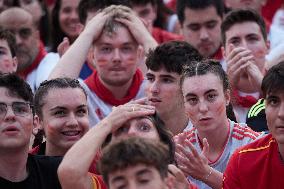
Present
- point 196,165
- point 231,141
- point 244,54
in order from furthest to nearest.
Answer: point 244,54 → point 231,141 → point 196,165

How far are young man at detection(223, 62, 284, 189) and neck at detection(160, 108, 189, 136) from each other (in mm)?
1597

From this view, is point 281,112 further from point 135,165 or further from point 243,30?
point 243,30

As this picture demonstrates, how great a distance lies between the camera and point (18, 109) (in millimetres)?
6988

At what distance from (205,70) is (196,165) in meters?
0.98

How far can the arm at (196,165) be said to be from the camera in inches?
266

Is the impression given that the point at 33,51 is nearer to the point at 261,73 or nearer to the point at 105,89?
the point at 105,89

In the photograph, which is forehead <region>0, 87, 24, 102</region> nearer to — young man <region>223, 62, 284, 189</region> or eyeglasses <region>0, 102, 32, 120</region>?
eyeglasses <region>0, 102, 32, 120</region>

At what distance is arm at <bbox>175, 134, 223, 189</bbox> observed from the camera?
A: 266 inches

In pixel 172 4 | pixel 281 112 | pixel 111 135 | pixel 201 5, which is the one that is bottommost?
pixel 111 135

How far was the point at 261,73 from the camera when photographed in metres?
8.71

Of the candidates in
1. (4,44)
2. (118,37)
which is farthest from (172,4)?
(118,37)

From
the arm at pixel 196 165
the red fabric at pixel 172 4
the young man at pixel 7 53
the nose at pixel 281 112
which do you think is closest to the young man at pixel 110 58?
the young man at pixel 7 53

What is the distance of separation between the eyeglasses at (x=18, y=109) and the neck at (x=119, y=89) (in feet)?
6.57

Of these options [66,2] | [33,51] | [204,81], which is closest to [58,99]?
[204,81]
